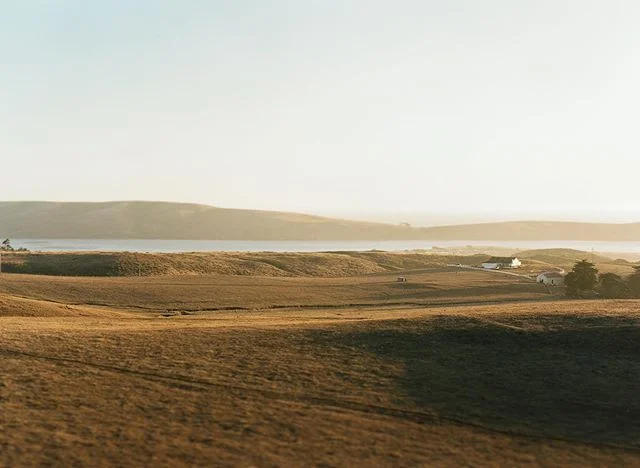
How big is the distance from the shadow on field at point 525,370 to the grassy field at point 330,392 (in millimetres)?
90

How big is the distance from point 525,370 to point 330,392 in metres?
8.73

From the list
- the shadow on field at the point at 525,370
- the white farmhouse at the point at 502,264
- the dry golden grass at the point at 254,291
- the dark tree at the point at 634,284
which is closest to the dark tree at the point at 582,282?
the dry golden grass at the point at 254,291

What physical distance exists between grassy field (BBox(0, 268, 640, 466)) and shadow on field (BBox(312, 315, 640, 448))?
0.09 metres

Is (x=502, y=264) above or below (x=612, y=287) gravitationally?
above

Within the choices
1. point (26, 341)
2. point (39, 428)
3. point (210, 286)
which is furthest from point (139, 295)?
point (39, 428)

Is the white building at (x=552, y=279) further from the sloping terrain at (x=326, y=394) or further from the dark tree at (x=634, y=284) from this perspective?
the sloping terrain at (x=326, y=394)

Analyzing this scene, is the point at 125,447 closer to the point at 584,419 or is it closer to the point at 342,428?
the point at 342,428

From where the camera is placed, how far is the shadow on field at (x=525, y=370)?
71.5 ft

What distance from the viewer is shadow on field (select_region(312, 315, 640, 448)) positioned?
21.8m

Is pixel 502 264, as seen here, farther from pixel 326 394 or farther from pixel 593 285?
pixel 326 394

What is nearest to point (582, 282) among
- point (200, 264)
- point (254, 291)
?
point (254, 291)

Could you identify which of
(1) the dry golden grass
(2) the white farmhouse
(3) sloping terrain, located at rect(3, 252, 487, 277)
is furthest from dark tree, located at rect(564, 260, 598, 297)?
(2) the white farmhouse

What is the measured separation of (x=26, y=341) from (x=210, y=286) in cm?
4125

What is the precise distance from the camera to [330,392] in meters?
23.4
